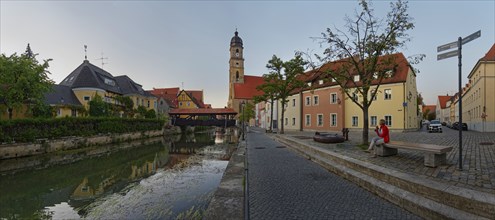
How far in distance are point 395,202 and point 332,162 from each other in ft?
13.7

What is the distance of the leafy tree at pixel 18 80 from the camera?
22.8 meters

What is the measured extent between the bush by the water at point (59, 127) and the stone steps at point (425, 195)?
23170 millimetres

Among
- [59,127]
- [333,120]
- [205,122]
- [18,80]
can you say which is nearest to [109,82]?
[205,122]

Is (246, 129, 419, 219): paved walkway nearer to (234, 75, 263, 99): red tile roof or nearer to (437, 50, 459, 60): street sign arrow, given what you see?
(437, 50, 459, 60): street sign arrow

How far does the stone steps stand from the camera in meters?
4.11

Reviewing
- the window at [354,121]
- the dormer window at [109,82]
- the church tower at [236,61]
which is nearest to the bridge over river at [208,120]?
the dormer window at [109,82]

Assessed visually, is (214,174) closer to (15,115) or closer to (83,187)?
(83,187)

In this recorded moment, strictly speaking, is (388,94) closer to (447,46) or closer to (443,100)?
(447,46)

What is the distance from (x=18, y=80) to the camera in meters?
22.8

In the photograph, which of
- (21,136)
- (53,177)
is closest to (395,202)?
(53,177)

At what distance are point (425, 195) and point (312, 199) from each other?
6.95ft

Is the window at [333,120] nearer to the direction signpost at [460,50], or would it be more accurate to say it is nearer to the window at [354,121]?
the window at [354,121]

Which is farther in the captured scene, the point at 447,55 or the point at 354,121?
the point at 354,121

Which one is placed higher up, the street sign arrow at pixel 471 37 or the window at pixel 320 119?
the street sign arrow at pixel 471 37
